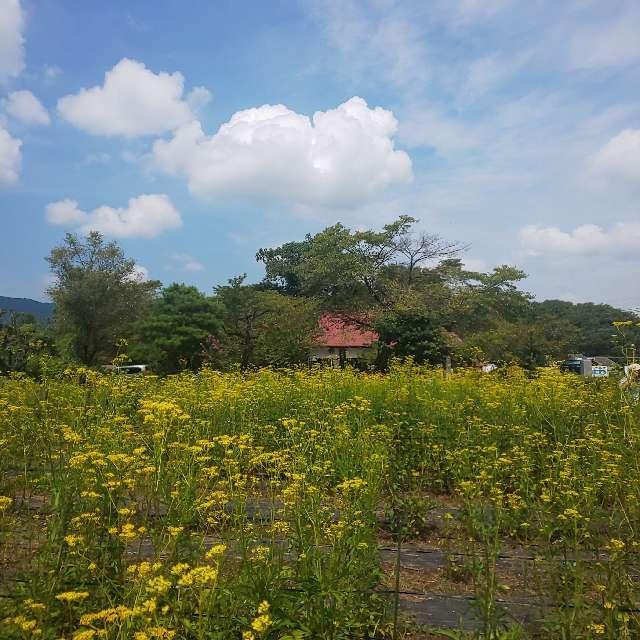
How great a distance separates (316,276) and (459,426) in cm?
2067

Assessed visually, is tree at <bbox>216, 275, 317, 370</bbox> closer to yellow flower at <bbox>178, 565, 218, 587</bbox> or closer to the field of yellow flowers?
the field of yellow flowers

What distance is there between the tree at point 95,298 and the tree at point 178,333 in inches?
98.7

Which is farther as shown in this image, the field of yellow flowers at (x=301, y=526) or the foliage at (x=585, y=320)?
the foliage at (x=585, y=320)

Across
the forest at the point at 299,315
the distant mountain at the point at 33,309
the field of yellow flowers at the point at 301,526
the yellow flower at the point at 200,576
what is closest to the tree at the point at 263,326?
the forest at the point at 299,315

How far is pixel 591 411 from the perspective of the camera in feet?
19.6

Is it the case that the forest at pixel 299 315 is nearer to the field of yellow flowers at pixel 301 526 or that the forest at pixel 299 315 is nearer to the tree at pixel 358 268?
the tree at pixel 358 268

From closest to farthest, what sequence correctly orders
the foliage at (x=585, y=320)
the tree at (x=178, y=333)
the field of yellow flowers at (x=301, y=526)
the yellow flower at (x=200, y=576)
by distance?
the yellow flower at (x=200, y=576) < the field of yellow flowers at (x=301, y=526) < the tree at (x=178, y=333) < the foliage at (x=585, y=320)

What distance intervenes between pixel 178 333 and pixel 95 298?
546cm

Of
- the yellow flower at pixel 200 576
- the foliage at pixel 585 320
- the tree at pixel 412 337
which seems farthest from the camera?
the foliage at pixel 585 320

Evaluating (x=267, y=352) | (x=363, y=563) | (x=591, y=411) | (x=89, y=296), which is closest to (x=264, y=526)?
(x=363, y=563)

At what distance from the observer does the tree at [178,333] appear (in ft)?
80.6

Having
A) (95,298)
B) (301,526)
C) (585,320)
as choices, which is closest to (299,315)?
(95,298)

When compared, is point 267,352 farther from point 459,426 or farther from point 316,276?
point 459,426

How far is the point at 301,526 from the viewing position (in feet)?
9.45
